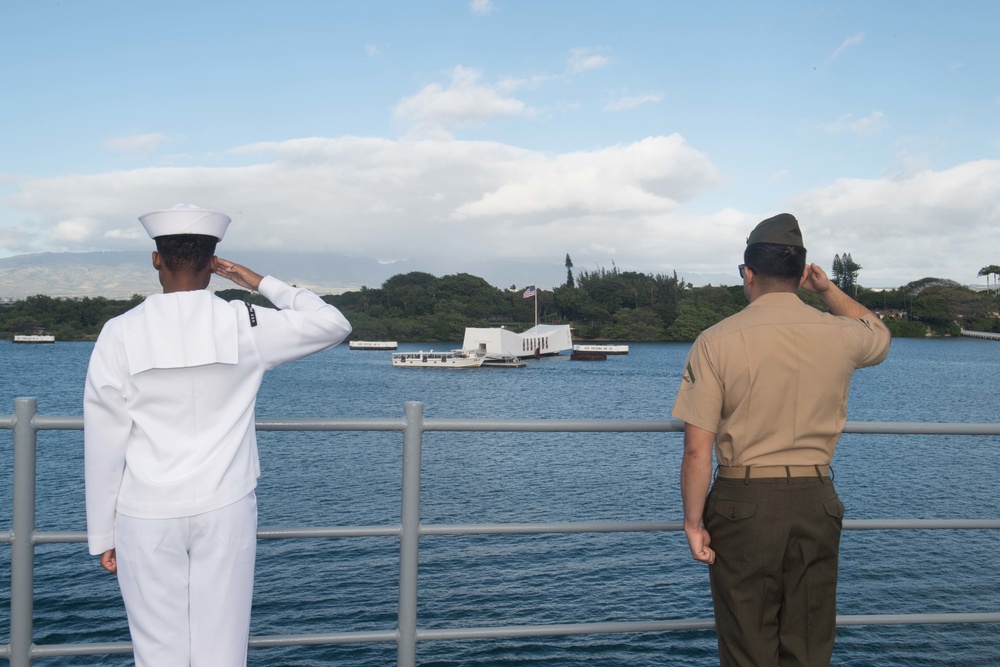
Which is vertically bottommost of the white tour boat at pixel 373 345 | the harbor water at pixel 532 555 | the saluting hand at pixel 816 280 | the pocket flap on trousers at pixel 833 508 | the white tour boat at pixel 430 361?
the harbor water at pixel 532 555

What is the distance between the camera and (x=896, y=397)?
52469 millimetres

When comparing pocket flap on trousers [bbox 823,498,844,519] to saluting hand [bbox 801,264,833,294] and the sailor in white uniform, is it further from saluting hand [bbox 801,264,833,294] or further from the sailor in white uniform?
the sailor in white uniform

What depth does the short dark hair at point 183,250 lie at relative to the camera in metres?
2.14

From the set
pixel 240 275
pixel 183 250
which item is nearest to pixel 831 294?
pixel 240 275

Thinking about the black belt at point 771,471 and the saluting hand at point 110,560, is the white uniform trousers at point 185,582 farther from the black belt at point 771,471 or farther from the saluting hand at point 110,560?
the black belt at point 771,471

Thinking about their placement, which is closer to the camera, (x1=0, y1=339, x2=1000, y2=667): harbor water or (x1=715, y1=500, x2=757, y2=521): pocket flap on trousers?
(x1=715, y1=500, x2=757, y2=521): pocket flap on trousers

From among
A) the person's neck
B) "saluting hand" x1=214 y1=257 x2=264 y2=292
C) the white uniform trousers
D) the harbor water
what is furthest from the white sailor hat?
the harbor water

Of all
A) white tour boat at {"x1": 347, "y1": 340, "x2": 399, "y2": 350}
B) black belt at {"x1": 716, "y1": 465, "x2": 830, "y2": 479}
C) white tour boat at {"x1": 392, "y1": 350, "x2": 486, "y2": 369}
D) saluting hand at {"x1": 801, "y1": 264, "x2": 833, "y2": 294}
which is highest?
saluting hand at {"x1": 801, "y1": 264, "x2": 833, "y2": 294}

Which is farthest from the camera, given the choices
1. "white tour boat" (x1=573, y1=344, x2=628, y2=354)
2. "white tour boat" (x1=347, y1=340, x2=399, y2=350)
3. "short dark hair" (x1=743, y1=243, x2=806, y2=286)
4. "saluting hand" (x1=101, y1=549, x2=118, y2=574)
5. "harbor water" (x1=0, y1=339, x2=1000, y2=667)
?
"white tour boat" (x1=347, y1=340, x2=399, y2=350)

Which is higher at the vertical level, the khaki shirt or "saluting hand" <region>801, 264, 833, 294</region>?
"saluting hand" <region>801, 264, 833, 294</region>

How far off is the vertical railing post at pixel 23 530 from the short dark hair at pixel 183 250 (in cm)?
79

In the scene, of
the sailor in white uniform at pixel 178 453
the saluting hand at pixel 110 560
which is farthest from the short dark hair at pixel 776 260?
the saluting hand at pixel 110 560

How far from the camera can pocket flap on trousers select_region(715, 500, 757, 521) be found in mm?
2363

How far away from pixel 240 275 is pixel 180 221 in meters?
0.37
